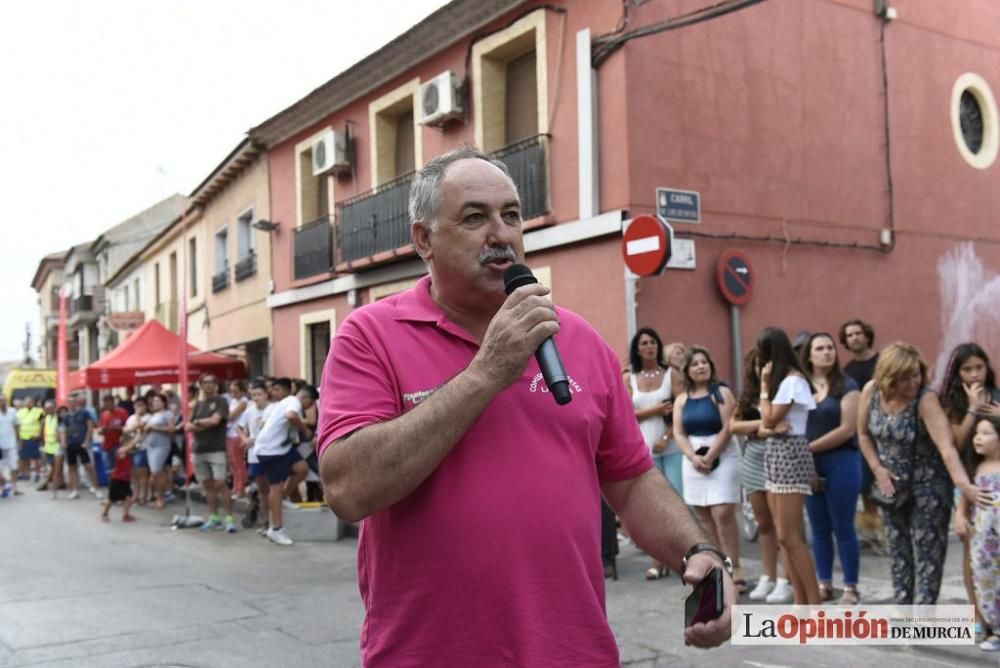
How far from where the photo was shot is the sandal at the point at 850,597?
638 centimetres

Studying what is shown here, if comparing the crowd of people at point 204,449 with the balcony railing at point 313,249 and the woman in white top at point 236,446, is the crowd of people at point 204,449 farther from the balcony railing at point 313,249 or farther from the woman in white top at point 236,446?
the balcony railing at point 313,249

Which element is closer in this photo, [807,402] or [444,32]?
[807,402]

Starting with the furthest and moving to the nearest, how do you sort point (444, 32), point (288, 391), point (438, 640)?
1. point (444, 32)
2. point (288, 391)
3. point (438, 640)

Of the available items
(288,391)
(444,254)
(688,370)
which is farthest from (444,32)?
Result: (444,254)

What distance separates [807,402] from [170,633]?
4388 millimetres

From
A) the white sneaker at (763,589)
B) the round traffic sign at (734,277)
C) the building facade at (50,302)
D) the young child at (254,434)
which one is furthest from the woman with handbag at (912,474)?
the building facade at (50,302)

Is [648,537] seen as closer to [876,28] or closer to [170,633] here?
[170,633]

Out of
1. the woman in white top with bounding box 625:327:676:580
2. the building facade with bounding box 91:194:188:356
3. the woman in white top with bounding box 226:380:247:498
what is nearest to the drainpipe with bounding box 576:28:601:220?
the woman in white top with bounding box 625:327:676:580

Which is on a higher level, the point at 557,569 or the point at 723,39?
the point at 723,39

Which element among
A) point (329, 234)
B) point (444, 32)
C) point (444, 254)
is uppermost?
point (444, 32)

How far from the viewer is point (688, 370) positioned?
23.7 feet

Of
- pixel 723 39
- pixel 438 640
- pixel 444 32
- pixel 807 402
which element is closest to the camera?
pixel 438 640

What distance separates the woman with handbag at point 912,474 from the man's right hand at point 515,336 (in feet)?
14.4

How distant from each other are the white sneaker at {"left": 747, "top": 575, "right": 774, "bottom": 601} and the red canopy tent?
1194cm
